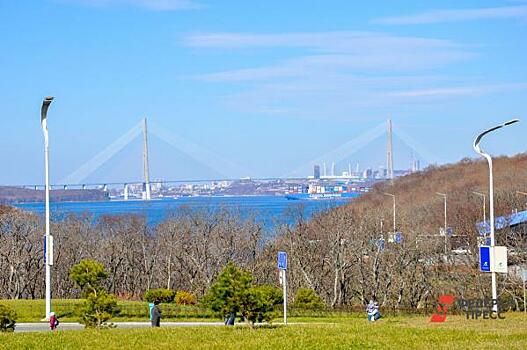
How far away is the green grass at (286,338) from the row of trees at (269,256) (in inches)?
767

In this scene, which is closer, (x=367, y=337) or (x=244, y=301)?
(x=367, y=337)

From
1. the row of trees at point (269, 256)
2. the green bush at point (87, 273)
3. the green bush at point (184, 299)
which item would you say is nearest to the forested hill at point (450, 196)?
the row of trees at point (269, 256)

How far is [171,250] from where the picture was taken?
42.8m

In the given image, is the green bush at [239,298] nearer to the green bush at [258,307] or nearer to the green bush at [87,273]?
the green bush at [258,307]

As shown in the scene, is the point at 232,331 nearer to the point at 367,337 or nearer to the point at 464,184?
the point at 367,337

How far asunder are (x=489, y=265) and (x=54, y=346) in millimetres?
11019

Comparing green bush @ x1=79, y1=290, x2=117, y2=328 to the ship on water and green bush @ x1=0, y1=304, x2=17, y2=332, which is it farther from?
the ship on water

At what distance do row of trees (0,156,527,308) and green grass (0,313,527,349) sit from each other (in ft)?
63.9

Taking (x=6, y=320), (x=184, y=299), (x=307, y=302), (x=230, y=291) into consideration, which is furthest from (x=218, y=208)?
(x=230, y=291)

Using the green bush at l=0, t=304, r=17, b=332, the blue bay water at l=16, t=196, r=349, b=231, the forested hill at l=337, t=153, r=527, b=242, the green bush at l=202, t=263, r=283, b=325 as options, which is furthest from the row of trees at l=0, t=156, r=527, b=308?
the green bush at l=0, t=304, r=17, b=332

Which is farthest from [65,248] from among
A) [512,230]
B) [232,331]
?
[232,331]

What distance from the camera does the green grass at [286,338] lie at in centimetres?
1349

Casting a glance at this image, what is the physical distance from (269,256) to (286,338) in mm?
28379

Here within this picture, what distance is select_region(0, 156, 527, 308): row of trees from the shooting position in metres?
37.4
